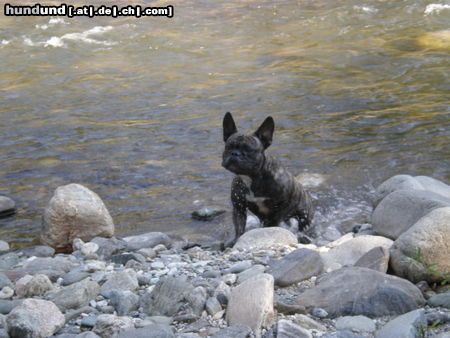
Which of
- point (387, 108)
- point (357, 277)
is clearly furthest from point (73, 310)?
point (387, 108)

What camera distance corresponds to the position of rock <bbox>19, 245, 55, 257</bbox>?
6831 mm

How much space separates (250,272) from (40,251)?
2831 millimetres

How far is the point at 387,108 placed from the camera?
12.1 m

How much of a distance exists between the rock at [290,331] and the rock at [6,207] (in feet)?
18.0

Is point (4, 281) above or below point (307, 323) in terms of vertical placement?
below

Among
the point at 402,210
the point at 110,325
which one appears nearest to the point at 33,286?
the point at 110,325

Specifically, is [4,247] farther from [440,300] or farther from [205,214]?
[440,300]

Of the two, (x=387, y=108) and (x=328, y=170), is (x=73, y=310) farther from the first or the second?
(x=387, y=108)

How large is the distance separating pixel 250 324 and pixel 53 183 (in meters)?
5.92

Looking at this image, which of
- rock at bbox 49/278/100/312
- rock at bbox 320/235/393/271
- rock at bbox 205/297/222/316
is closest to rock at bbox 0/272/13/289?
rock at bbox 49/278/100/312

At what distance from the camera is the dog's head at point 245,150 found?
690 cm

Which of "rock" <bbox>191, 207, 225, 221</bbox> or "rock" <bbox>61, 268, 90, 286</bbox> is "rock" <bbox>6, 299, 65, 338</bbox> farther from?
"rock" <bbox>191, 207, 225, 221</bbox>

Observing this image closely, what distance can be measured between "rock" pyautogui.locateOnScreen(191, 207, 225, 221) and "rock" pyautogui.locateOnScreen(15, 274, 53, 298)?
11.8 feet

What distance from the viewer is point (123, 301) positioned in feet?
14.6
